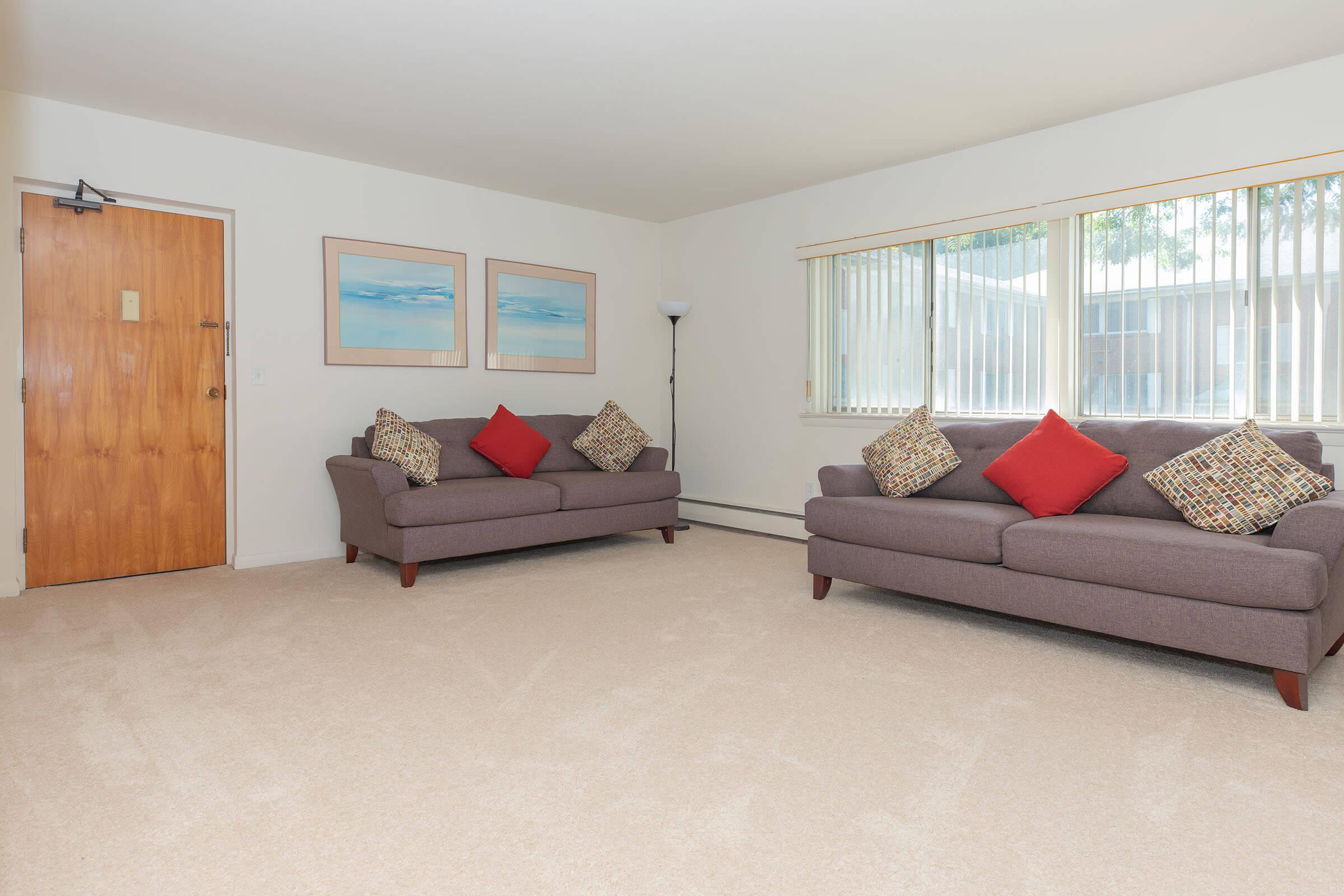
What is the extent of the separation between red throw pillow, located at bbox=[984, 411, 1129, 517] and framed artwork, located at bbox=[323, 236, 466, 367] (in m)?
3.62

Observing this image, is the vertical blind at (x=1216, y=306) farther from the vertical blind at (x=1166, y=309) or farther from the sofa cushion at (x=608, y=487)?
the sofa cushion at (x=608, y=487)

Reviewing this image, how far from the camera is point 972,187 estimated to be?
4707 millimetres

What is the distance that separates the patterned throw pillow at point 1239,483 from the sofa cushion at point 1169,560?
0.07 metres

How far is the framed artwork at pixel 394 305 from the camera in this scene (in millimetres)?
4957

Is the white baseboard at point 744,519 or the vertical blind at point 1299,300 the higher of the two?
the vertical blind at point 1299,300

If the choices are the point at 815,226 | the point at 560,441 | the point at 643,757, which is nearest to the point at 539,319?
the point at 560,441

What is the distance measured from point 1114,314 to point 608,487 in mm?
3008

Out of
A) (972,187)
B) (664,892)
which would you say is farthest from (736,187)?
(664,892)

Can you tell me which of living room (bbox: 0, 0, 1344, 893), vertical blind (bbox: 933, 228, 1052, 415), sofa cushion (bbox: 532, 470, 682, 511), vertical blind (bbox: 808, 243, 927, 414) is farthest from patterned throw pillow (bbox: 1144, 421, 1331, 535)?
sofa cushion (bbox: 532, 470, 682, 511)

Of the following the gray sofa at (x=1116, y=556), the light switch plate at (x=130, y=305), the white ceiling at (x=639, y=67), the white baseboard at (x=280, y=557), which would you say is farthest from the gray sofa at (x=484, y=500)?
the white ceiling at (x=639, y=67)

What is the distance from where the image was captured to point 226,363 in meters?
4.63

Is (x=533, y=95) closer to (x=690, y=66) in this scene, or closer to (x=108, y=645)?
(x=690, y=66)

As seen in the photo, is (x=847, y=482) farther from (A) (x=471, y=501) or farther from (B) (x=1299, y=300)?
(B) (x=1299, y=300)

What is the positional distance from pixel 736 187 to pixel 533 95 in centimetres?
205
